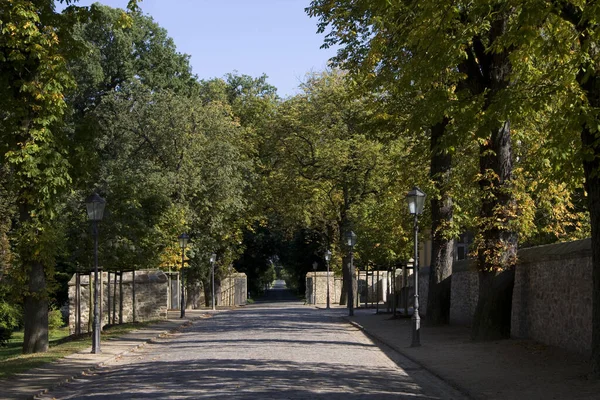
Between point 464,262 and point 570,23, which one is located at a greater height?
point 570,23

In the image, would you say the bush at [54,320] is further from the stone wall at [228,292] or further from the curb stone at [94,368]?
the curb stone at [94,368]

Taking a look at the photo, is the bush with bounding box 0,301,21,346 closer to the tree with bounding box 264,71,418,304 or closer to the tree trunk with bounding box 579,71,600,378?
the tree with bounding box 264,71,418,304

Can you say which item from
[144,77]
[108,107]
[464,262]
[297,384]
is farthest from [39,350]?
[144,77]

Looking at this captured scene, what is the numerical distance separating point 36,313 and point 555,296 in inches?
487

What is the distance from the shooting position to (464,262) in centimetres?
3206

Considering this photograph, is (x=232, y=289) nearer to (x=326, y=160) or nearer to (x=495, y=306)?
(x=326, y=160)

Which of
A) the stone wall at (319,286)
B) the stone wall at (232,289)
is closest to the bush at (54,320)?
the stone wall at (232,289)

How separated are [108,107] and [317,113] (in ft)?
39.4

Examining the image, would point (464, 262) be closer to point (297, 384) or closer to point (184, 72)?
point (297, 384)

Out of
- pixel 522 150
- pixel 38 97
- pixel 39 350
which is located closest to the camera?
pixel 38 97

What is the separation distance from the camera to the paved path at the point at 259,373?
13.5m

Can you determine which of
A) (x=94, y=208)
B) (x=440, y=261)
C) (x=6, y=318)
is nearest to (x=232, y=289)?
(x=6, y=318)

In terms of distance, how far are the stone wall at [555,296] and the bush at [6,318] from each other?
20.2 m

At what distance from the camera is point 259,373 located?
1608 centimetres
